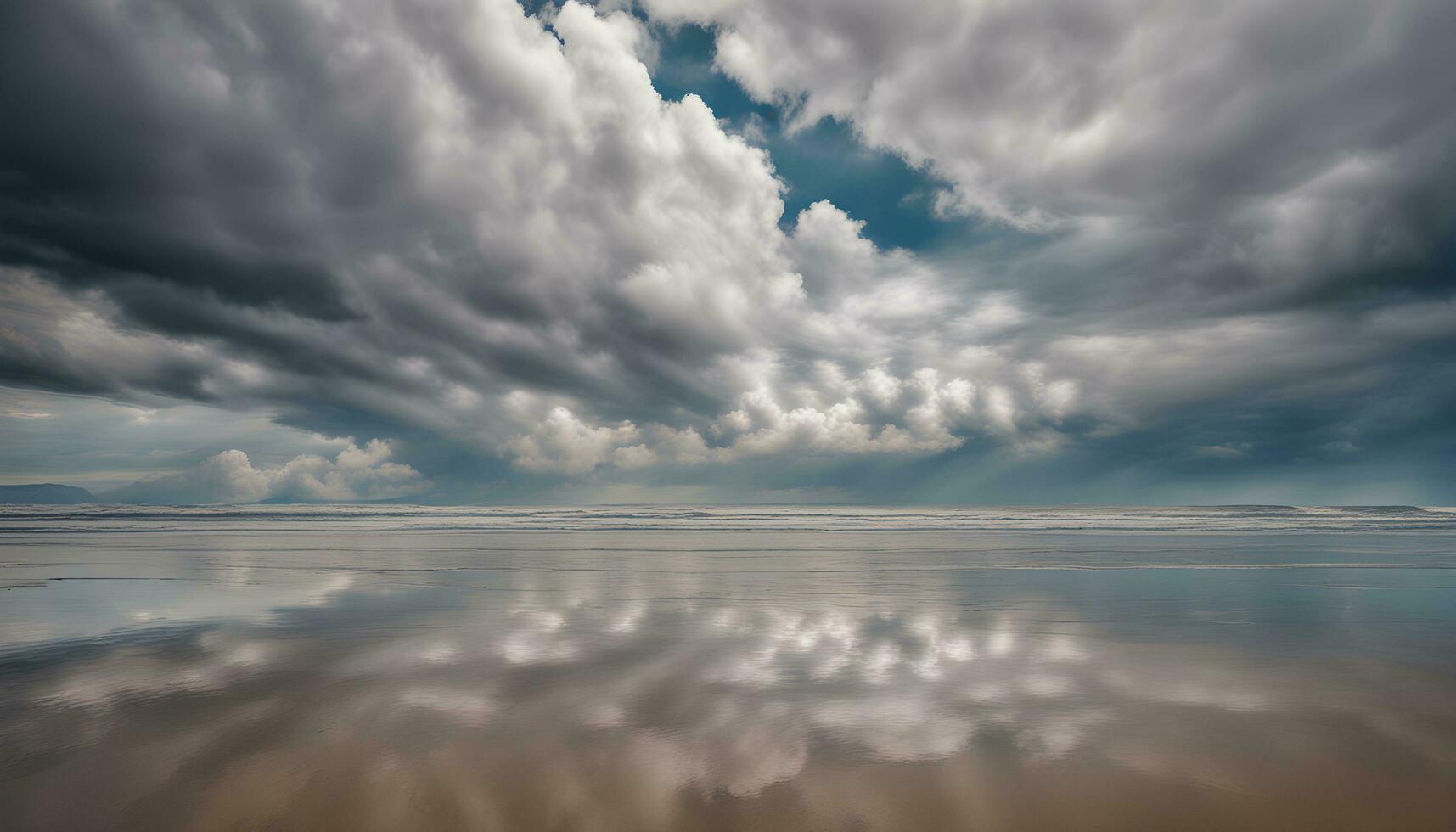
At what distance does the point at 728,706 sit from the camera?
8.62 meters

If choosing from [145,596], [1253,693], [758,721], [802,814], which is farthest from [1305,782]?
[145,596]

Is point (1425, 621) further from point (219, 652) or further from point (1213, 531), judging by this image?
point (1213, 531)

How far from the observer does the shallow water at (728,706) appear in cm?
583

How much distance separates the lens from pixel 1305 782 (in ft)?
20.4

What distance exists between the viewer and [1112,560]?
1086 inches

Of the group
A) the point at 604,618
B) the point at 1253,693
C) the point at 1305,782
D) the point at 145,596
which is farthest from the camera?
the point at 145,596

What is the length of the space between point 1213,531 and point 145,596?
59.5 m

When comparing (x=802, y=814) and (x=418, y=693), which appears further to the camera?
(x=418, y=693)

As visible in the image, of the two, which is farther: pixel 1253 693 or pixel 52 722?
pixel 1253 693

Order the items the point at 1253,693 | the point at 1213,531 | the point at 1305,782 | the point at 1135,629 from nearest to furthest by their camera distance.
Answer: the point at 1305,782, the point at 1253,693, the point at 1135,629, the point at 1213,531

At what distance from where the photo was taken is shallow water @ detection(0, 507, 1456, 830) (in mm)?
5832

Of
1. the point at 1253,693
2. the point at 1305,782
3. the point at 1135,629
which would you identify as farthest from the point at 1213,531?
the point at 1305,782

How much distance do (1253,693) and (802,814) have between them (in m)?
7.23

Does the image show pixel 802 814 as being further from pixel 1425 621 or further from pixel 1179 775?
pixel 1425 621
